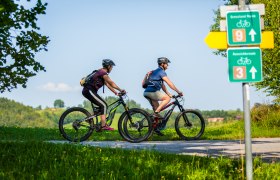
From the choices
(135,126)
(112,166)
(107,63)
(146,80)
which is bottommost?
(112,166)

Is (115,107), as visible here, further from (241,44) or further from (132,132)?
(241,44)

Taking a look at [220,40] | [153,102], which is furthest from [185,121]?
[220,40]

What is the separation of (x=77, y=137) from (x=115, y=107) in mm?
1346

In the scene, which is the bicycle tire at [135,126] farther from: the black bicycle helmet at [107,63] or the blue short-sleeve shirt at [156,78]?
the black bicycle helmet at [107,63]

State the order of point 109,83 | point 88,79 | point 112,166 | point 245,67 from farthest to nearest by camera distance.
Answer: point 88,79 < point 109,83 < point 112,166 < point 245,67

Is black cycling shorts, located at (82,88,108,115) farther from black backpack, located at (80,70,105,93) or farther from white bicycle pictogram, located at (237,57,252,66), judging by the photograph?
white bicycle pictogram, located at (237,57,252,66)

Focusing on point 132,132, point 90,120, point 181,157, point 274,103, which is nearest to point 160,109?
point 132,132

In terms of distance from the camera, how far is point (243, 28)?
19.4 feet

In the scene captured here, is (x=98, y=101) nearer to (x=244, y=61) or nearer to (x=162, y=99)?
(x=162, y=99)

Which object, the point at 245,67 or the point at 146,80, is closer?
the point at 245,67

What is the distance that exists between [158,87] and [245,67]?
7.01 metres

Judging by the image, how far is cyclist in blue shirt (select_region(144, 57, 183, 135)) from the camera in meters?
12.6

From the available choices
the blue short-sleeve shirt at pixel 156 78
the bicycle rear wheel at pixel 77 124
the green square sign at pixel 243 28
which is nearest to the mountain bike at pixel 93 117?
the bicycle rear wheel at pixel 77 124

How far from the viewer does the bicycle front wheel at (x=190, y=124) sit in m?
13.0
